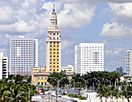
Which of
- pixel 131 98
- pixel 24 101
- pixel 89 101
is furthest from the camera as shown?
pixel 131 98

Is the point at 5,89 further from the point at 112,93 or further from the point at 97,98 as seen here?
the point at 97,98

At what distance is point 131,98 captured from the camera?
147250mm

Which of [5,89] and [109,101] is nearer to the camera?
[5,89]

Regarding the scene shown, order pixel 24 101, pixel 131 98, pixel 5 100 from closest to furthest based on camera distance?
pixel 5 100 → pixel 24 101 → pixel 131 98

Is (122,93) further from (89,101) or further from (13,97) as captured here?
(13,97)

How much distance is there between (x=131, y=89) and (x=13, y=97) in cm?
6560

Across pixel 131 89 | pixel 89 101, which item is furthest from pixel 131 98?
pixel 89 101

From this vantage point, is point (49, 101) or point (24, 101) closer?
point (24, 101)

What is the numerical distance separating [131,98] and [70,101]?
13.9 meters

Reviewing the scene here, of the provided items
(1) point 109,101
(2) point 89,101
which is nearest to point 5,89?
(2) point 89,101

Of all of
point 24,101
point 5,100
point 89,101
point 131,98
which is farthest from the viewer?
point 131,98

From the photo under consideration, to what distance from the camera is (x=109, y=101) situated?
477 ft

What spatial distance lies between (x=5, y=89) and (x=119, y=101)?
60.3m

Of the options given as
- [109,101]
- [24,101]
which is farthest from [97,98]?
[24,101]
